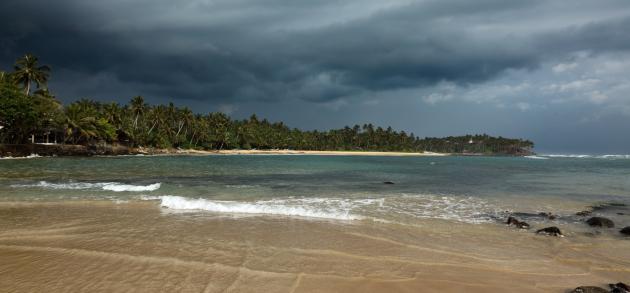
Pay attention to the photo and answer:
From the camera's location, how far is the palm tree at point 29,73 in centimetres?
7581

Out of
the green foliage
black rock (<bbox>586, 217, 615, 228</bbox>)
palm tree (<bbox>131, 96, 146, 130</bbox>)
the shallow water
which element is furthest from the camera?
palm tree (<bbox>131, 96, 146, 130</bbox>)

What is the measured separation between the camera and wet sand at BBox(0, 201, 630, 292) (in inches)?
262

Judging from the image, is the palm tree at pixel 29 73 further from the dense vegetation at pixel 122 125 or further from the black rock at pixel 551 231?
the black rock at pixel 551 231

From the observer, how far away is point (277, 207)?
15.5m

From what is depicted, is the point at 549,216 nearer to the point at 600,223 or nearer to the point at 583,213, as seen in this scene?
the point at 600,223

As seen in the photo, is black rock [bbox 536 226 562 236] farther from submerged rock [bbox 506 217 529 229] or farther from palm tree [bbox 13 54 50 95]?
palm tree [bbox 13 54 50 95]

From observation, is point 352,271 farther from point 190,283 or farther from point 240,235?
point 240,235

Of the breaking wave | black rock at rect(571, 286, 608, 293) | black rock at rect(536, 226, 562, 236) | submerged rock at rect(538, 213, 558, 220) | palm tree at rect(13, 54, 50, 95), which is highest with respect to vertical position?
palm tree at rect(13, 54, 50, 95)

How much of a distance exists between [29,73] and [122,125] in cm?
2199

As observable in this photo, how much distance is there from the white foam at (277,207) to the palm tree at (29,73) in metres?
82.0

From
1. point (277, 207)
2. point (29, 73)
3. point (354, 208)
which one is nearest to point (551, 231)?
point (354, 208)

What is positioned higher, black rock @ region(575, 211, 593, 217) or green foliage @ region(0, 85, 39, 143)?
green foliage @ region(0, 85, 39, 143)

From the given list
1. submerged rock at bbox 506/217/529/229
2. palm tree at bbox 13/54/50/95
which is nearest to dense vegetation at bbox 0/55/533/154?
palm tree at bbox 13/54/50/95

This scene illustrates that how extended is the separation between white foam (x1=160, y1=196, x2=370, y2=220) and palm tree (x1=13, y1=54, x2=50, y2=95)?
82.0 meters
